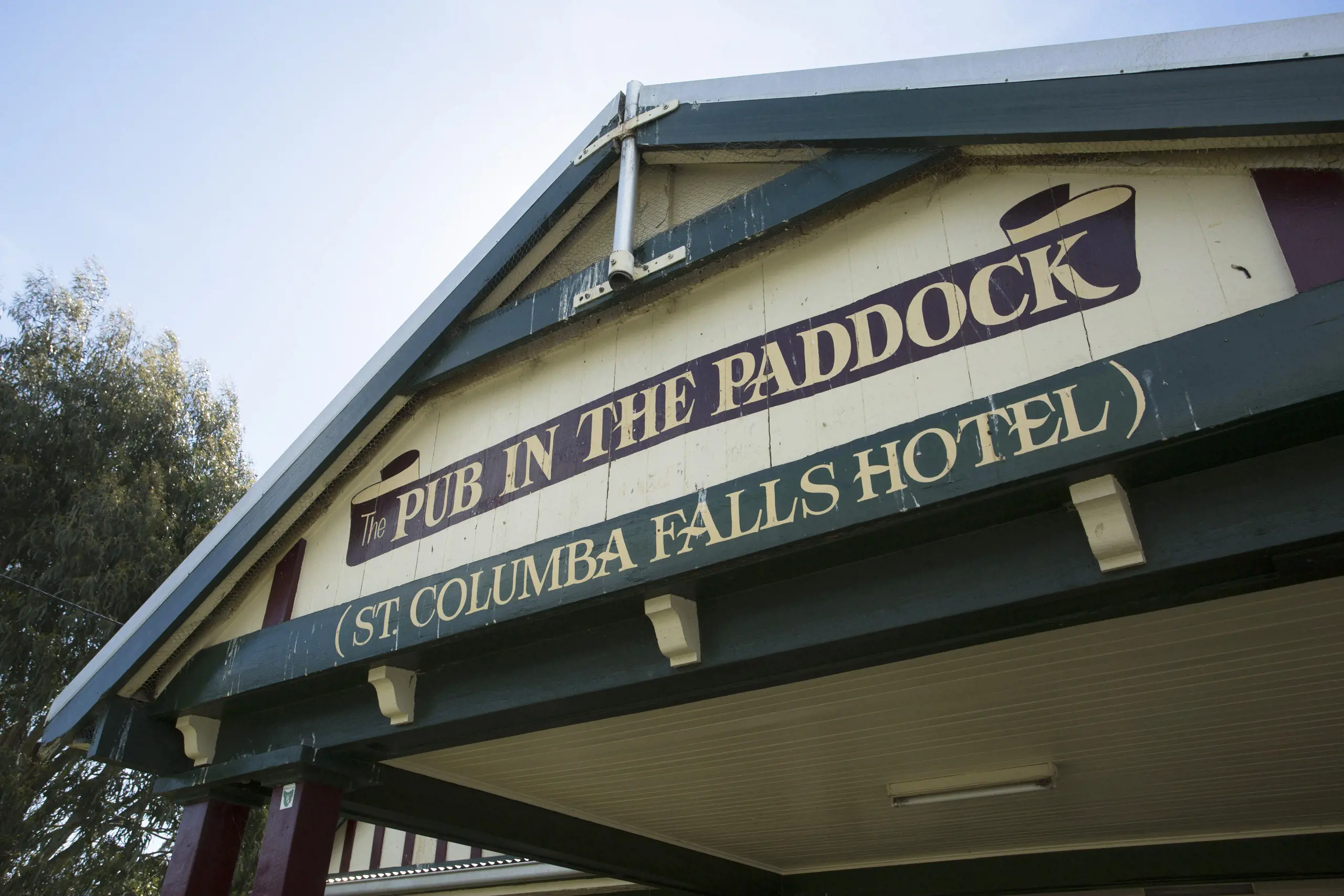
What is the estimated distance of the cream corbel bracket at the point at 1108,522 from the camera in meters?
3.15

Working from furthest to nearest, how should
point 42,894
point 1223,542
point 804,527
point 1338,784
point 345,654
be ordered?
point 42,894, point 1338,784, point 345,654, point 804,527, point 1223,542

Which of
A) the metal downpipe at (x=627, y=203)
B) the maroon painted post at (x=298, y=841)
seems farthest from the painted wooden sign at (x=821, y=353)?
the maroon painted post at (x=298, y=841)

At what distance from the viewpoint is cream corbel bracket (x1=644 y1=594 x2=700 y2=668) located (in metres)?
4.03

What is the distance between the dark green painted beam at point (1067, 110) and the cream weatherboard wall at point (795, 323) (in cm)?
25

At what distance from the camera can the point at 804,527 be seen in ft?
11.8

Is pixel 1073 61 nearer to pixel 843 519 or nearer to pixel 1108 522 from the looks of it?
pixel 1108 522

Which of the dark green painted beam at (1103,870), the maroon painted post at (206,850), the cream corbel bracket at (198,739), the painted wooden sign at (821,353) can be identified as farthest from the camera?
the dark green painted beam at (1103,870)

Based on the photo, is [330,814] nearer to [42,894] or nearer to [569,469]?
[569,469]

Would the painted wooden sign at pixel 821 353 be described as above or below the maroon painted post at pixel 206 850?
above

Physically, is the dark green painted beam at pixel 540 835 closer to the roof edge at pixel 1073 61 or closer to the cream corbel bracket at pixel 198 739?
the cream corbel bracket at pixel 198 739

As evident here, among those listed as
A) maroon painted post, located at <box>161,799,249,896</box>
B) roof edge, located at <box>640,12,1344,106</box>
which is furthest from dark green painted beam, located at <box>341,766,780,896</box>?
roof edge, located at <box>640,12,1344,106</box>

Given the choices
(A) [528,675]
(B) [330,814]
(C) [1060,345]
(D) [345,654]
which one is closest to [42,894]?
(B) [330,814]

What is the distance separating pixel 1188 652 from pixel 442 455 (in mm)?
3930

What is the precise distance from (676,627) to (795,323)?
1.48 meters
